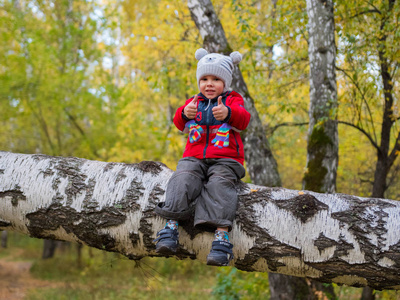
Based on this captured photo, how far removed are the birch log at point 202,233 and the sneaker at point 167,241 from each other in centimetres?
10

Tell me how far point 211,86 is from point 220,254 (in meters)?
1.25

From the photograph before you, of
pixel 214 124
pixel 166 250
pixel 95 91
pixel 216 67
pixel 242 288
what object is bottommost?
pixel 242 288

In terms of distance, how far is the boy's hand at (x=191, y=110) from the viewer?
2466 mm

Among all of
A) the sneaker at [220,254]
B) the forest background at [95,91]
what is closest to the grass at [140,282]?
the forest background at [95,91]

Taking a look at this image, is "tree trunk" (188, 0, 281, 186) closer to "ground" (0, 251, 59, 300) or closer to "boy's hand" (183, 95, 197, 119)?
"boy's hand" (183, 95, 197, 119)

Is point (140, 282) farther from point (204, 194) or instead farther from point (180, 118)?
point (204, 194)

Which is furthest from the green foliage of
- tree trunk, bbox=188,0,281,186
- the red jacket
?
the red jacket

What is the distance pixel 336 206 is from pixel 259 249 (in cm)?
54

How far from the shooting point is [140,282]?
10992 mm

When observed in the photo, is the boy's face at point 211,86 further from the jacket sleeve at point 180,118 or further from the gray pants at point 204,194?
the gray pants at point 204,194

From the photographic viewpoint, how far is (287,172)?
14.3m

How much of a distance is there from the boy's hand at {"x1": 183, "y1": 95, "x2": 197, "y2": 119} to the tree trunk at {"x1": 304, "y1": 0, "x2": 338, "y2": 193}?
7.03ft

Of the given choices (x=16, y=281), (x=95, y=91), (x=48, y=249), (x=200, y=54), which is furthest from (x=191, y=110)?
(x=48, y=249)

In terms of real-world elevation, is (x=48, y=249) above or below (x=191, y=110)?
below
